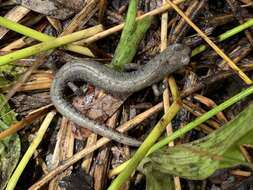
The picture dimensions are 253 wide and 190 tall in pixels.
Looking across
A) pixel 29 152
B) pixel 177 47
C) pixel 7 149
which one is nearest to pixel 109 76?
pixel 177 47

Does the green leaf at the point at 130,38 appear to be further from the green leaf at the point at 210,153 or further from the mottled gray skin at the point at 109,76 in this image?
the green leaf at the point at 210,153

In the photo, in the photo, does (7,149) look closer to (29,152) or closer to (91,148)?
(29,152)

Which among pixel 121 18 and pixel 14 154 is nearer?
pixel 14 154

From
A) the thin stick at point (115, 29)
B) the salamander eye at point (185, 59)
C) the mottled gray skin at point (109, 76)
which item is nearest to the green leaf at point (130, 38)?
the thin stick at point (115, 29)

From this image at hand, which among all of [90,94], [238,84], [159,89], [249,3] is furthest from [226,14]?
[90,94]

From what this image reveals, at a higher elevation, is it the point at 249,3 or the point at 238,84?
the point at 249,3

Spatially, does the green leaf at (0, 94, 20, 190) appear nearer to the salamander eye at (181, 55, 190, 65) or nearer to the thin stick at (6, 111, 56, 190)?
the thin stick at (6, 111, 56, 190)

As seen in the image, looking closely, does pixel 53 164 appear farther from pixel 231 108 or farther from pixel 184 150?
pixel 231 108

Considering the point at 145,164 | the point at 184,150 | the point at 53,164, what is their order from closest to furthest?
the point at 184,150 → the point at 145,164 → the point at 53,164

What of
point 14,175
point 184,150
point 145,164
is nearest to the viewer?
point 184,150
